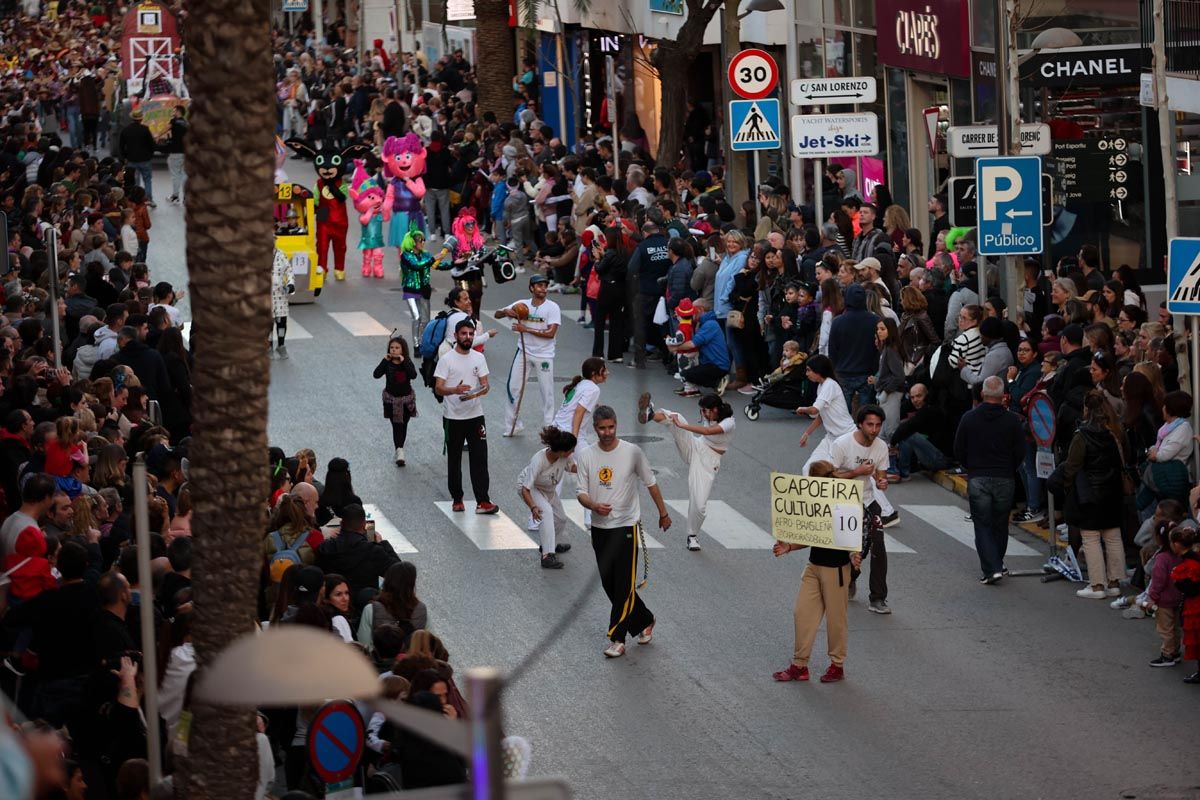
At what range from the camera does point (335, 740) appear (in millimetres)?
9617

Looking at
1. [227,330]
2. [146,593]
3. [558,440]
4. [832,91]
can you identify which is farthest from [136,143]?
[146,593]

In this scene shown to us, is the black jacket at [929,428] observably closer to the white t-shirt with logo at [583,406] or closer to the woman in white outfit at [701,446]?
the woman in white outfit at [701,446]

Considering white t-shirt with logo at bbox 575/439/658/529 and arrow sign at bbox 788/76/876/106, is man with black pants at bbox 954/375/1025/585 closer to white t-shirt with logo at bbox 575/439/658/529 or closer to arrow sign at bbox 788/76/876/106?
white t-shirt with logo at bbox 575/439/658/529

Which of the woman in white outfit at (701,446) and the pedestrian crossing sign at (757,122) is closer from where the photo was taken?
the woman in white outfit at (701,446)

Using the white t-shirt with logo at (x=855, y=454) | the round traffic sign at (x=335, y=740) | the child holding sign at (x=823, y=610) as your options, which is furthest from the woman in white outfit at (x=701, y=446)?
the round traffic sign at (x=335, y=740)

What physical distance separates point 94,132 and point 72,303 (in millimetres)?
30030

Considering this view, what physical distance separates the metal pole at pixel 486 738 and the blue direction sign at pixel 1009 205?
14531mm

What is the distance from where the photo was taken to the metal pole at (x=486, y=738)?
4.64m

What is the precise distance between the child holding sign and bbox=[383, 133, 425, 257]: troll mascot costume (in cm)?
1776

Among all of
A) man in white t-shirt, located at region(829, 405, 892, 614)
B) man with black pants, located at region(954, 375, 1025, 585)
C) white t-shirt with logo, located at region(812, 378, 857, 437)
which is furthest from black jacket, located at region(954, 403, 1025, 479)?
white t-shirt with logo, located at region(812, 378, 857, 437)

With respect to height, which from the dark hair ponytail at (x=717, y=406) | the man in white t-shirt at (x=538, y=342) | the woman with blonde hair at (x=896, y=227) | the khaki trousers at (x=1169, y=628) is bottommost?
the khaki trousers at (x=1169, y=628)

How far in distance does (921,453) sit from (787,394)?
282 centimetres

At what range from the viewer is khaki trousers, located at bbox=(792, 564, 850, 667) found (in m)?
13.7

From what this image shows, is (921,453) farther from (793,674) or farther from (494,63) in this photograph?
(494,63)
